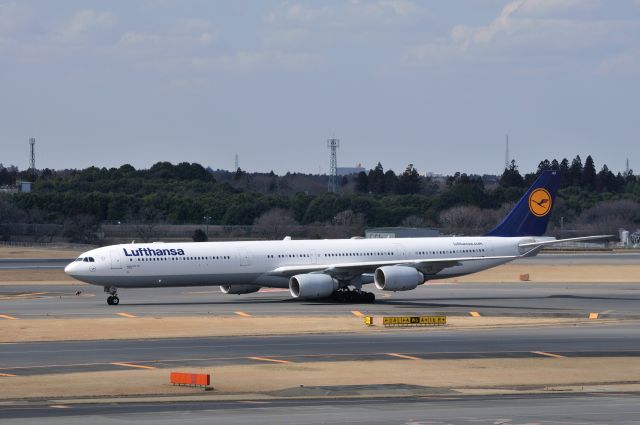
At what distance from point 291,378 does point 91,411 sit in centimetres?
896

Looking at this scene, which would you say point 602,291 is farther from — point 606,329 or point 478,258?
point 606,329

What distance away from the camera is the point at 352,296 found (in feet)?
236

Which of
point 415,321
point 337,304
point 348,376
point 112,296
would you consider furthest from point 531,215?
point 348,376

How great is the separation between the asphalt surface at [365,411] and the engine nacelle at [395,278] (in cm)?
3450

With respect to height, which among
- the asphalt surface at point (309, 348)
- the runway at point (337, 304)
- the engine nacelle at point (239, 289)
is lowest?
the asphalt surface at point (309, 348)

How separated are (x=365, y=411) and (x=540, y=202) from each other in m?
50.4

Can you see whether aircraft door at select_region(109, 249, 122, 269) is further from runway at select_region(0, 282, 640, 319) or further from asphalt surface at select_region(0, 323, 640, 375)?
asphalt surface at select_region(0, 323, 640, 375)

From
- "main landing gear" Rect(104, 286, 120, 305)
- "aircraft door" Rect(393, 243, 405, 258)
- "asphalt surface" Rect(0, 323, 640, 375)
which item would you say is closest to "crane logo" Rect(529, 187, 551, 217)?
"aircraft door" Rect(393, 243, 405, 258)

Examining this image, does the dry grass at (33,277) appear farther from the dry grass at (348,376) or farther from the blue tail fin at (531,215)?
the dry grass at (348,376)

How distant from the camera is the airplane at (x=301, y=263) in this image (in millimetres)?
68438

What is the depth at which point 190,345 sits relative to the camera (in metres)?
49.3

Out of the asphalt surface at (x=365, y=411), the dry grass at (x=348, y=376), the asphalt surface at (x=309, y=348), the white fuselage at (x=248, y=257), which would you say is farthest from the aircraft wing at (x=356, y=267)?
the asphalt surface at (x=365, y=411)

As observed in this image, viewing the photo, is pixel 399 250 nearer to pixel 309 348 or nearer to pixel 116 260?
pixel 116 260

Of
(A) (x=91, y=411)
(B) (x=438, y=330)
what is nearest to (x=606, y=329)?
(B) (x=438, y=330)
